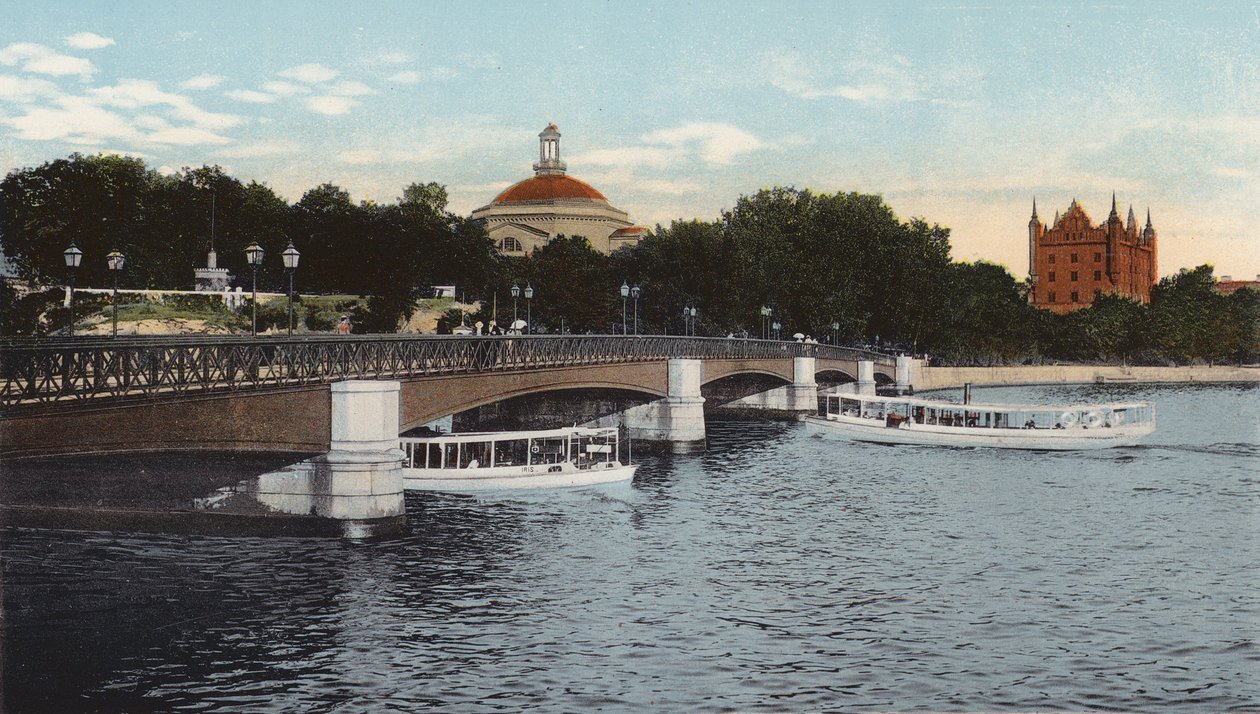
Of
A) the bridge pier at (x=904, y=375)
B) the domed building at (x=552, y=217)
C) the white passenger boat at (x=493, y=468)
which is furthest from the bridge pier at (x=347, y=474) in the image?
the domed building at (x=552, y=217)

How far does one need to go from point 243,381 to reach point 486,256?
99.8m

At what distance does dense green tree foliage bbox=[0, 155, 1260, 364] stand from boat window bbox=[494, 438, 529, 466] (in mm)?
36860

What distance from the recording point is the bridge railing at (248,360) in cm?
2806

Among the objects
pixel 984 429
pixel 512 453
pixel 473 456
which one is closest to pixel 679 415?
pixel 512 453

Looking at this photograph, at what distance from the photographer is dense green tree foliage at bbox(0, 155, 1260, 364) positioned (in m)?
98.4

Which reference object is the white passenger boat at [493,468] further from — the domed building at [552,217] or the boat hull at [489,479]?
the domed building at [552,217]

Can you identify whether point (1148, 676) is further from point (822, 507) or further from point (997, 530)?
point (822, 507)

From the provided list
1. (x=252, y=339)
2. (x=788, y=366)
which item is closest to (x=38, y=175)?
(x=788, y=366)

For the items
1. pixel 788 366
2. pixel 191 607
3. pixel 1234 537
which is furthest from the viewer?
pixel 788 366

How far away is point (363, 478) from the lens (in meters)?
36.4

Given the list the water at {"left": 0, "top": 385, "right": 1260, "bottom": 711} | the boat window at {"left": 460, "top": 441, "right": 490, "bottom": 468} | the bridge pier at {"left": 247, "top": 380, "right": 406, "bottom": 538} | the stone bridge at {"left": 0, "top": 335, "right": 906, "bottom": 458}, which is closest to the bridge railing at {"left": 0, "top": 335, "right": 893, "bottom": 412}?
the stone bridge at {"left": 0, "top": 335, "right": 906, "bottom": 458}

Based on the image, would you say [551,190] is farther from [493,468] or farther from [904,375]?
[493,468]

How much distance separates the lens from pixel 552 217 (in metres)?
189

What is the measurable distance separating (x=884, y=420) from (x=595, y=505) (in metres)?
37.9
